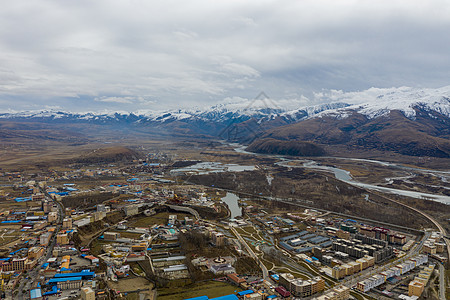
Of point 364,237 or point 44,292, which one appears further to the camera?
point 364,237

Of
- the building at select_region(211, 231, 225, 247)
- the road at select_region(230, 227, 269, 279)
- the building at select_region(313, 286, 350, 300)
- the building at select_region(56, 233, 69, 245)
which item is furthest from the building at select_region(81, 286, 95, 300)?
the building at select_region(313, 286, 350, 300)

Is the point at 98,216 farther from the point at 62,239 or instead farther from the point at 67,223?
the point at 62,239

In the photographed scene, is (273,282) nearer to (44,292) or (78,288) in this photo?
(78,288)

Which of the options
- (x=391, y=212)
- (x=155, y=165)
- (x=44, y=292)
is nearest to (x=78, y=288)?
(x=44, y=292)

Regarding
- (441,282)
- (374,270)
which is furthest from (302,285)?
(441,282)

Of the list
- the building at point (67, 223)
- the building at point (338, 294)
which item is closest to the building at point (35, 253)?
the building at point (67, 223)

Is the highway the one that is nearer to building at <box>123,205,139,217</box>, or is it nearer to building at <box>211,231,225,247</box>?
building at <box>211,231,225,247</box>
